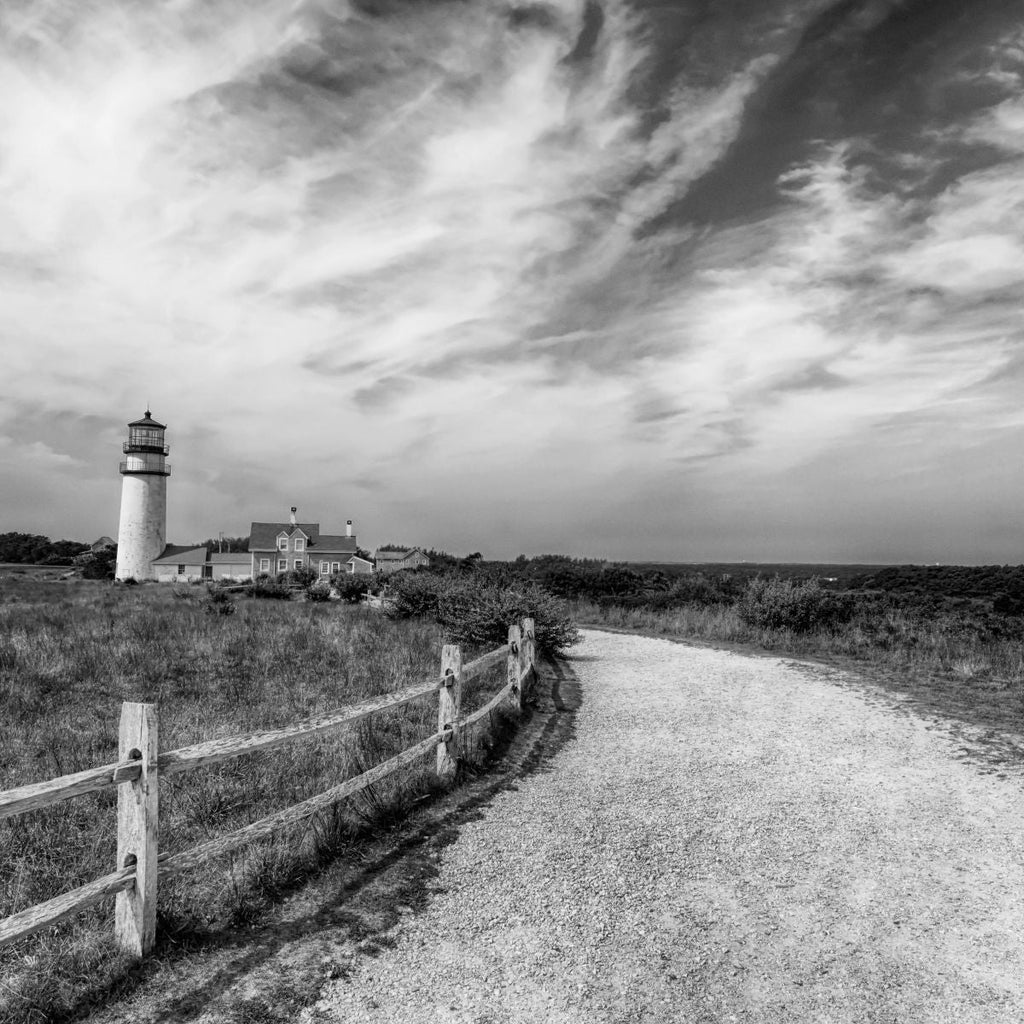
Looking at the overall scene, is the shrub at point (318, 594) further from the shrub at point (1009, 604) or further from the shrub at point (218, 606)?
the shrub at point (1009, 604)

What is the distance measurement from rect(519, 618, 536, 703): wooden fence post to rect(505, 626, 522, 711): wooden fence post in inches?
12.3

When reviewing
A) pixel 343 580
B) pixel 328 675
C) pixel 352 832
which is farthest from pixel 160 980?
pixel 343 580

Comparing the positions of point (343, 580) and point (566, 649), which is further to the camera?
point (343, 580)

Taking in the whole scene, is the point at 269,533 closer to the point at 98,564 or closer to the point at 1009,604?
the point at 98,564

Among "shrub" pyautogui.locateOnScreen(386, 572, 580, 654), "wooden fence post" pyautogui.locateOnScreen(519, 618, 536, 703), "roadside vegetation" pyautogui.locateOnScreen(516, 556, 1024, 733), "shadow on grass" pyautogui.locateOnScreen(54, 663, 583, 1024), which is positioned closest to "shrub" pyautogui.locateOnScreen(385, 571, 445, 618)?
"shrub" pyautogui.locateOnScreen(386, 572, 580, 654)

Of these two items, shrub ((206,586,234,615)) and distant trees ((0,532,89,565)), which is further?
distant trees ((0,532,89,565))

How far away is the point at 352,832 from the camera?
6055mm

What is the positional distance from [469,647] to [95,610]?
46.9 feet

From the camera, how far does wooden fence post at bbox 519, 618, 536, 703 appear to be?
1174cm

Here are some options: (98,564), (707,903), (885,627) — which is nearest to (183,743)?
(707,903)

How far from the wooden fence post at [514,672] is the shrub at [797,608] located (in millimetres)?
13007

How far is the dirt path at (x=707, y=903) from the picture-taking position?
402cm

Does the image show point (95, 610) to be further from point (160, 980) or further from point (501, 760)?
point (160, 980)

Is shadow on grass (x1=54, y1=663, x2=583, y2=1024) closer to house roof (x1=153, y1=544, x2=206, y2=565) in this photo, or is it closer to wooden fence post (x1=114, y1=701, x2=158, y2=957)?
wooden fence post (x1=114, y1=701, x2=158, y2=957)
